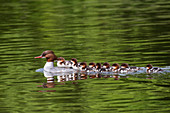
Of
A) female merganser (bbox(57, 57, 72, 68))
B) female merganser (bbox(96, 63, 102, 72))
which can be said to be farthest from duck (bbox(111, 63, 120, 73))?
female merganser (bbox(57, 57, 72, 68))

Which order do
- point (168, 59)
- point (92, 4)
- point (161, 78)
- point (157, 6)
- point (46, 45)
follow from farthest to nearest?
1. point (92, 4)
2. point (157, 6)
3. point (46, 45)
4. point (168, 59)
5. point (161, 78)

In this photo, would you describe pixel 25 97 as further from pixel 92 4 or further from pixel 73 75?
pixel 92 4

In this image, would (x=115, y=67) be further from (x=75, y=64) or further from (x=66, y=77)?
(x=66, y=77)

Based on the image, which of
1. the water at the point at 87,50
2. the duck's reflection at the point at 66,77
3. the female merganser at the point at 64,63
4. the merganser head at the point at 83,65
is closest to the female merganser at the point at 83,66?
the merganser head at the point at 83,65

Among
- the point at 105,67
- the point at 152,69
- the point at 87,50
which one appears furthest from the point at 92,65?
the point at 87,50

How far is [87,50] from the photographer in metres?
17.9

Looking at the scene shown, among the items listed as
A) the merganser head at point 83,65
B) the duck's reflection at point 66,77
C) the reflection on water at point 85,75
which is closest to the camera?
the duck's reflection at point 66,77

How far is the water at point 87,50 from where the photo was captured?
11250 millimetres

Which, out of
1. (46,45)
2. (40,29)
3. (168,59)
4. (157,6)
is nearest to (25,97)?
(168,59)

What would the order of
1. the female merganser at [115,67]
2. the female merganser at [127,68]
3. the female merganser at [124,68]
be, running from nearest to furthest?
the female merganser at [127,68], the female merganser at [124,68], the female merganser at [115,67]

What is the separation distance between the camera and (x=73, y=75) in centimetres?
1445

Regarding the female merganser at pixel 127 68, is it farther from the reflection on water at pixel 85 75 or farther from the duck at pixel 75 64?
the duck at pixel 75 64

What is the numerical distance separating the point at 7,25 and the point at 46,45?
7.34 metres

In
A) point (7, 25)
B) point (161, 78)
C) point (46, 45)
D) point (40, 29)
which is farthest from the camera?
point (7, 25)
